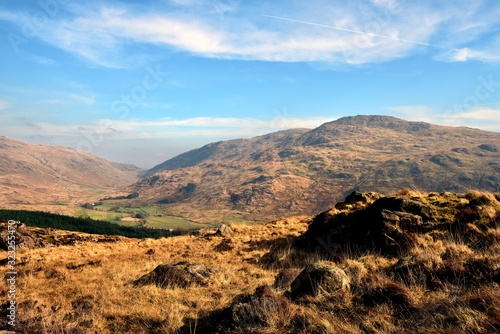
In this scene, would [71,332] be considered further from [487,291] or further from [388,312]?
[487,291]

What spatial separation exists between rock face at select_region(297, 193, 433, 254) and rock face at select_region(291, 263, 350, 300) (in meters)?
6.40

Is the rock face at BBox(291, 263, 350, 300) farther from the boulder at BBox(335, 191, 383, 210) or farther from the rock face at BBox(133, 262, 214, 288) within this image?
the boulder at BBox(335, 191, 383, 210)

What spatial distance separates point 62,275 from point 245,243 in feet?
40.0

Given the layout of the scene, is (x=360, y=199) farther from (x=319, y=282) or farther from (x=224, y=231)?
(x=319, y=282)

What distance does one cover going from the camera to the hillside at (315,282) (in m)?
6.70

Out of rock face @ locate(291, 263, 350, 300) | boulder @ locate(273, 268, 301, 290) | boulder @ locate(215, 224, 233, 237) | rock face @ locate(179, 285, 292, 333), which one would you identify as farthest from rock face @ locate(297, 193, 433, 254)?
boulder @ locate(215, 224, 233, 237)

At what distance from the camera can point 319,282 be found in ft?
28.5

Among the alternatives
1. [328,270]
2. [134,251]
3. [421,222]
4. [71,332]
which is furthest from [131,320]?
[134,251]

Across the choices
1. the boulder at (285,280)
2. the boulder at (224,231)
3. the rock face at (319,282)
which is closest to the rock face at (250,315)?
the rock face at (319,282)

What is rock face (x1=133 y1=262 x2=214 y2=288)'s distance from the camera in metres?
12.9

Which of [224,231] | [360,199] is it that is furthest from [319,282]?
[224,231]

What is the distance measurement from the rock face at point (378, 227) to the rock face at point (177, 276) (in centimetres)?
732

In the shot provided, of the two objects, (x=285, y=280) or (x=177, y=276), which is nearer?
(x=285, y=280)

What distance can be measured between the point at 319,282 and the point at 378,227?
26.7ft
